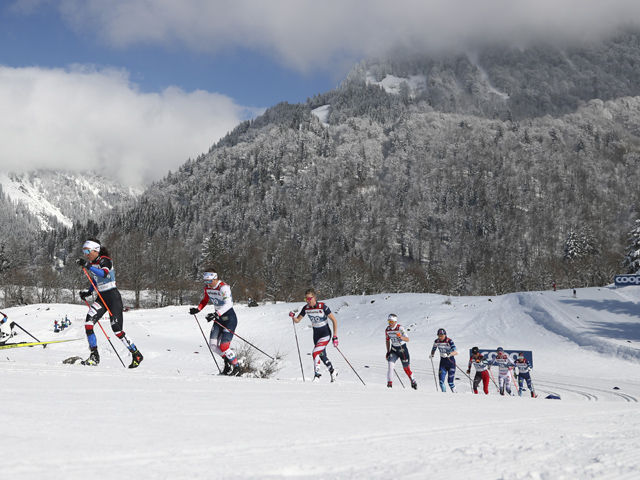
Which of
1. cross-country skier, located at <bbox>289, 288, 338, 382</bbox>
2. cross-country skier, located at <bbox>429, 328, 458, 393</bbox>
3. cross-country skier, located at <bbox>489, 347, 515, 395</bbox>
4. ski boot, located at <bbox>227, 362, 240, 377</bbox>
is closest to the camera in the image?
ski boot, located at <bbox>227, 362, 240, 377</bbox>

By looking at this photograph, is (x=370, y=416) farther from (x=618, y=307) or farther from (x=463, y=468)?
(x=618, y=307)

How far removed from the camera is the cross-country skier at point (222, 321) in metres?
9.00

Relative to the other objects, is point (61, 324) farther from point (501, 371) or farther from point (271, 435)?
point (271, 435)

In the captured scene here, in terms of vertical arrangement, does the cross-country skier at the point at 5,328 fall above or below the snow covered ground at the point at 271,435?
above

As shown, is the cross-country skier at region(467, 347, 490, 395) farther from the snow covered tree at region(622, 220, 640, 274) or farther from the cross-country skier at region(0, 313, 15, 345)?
the snow covered tree at region(622, 220, 640, 274)

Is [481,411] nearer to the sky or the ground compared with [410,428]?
nearer to the ground

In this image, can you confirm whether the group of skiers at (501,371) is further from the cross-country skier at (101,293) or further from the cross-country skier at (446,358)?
the cross-country skier at (101,293)

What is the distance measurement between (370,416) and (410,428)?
67cm

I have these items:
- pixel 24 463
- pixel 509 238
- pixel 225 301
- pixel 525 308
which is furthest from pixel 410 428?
pixel 509 238

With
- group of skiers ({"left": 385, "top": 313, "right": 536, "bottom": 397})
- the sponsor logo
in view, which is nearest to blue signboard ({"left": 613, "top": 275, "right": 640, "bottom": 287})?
the sponsor logo

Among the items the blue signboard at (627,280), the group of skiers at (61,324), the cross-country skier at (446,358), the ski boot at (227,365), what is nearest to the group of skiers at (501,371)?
the cross-country skier at (446,358)

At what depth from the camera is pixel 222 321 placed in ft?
29.6

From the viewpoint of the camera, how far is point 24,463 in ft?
7.16

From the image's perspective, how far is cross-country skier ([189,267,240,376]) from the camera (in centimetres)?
900
